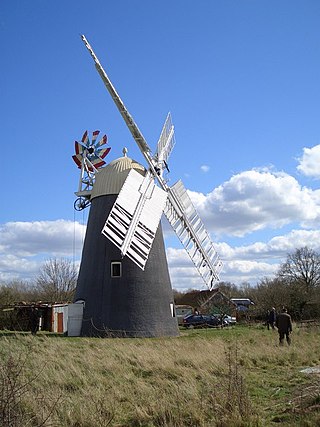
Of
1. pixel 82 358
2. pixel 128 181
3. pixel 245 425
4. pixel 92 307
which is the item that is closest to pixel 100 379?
pixel 82 358

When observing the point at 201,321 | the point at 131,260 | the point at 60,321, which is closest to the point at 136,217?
the point at 131,260

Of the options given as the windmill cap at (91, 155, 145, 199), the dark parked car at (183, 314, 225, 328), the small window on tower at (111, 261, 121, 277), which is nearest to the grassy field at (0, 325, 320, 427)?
the small window on tower at (111, 261, 121, 277)

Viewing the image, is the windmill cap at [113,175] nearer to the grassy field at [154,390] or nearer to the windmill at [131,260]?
the windmill at [131,260]

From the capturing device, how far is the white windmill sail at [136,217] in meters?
16.4

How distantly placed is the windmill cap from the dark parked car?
42.1 feet

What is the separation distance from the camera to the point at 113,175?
867 inches

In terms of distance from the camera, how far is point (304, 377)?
9469 mm

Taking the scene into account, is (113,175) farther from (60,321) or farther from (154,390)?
(154,390)

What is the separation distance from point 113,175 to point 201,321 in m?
13.9

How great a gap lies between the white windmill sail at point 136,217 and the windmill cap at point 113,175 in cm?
154

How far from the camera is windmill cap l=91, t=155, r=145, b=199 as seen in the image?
21734mm

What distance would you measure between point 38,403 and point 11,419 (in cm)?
118

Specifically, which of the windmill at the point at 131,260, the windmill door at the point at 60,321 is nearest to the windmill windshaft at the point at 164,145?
the windmill at the point at 131,260

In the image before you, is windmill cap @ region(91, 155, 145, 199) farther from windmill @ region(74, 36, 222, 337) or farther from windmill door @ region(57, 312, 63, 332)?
windmill door @ region(57, 312, 63, 332)
